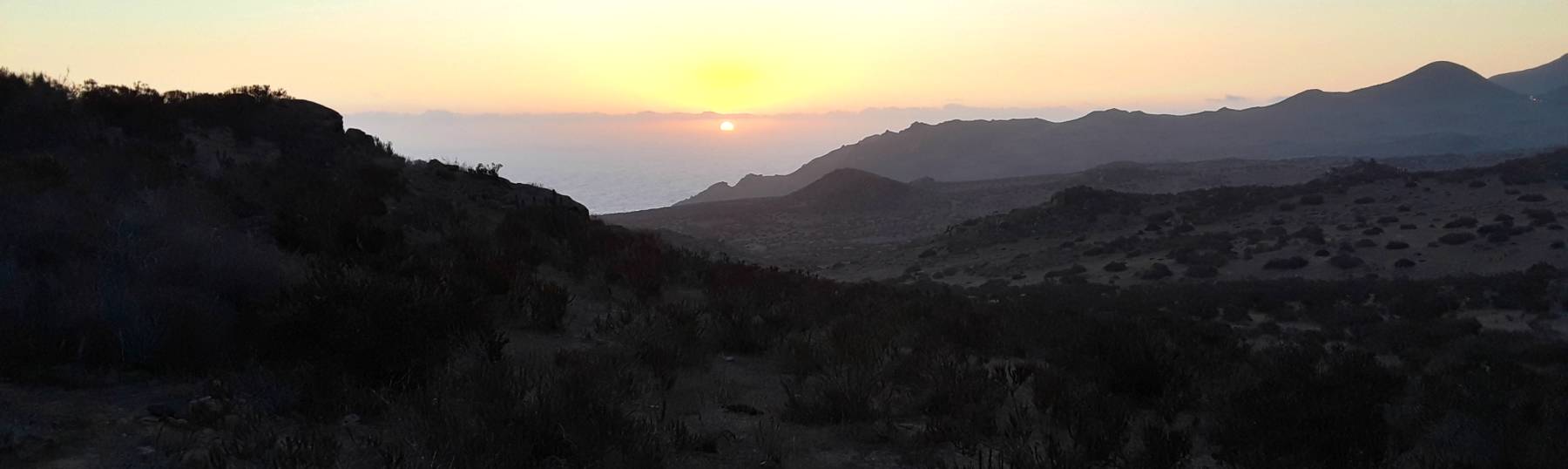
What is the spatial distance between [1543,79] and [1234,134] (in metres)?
113

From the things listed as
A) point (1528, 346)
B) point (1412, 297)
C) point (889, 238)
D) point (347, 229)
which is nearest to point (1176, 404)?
point (1528, 346)

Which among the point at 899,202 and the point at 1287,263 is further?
the point at 899,202

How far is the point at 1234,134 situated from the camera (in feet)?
488

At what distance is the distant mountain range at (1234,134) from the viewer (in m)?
129

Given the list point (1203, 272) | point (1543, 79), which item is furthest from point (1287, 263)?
point (1543, 79)

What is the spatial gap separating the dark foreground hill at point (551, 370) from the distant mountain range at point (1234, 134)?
115 m

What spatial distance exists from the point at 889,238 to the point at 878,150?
11247 cm

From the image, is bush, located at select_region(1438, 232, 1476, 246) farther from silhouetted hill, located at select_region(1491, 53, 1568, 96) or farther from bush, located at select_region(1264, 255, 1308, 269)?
silhouetted hill, located at select_region(1491, 53, 1568, 96)

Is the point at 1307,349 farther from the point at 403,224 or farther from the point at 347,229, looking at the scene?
the point at 403,224

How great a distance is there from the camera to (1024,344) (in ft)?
29.2

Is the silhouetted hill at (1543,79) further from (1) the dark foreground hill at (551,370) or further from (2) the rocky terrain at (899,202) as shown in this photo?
(1) the dark foreground hill at (551,370)

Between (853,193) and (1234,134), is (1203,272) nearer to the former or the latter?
(853,193)

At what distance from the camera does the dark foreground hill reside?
4402mm

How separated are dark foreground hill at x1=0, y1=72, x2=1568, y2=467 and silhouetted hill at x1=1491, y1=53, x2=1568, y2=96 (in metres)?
246
